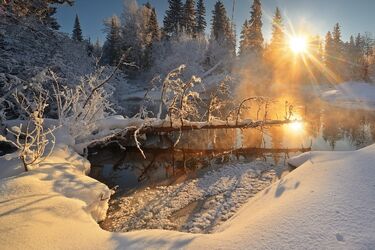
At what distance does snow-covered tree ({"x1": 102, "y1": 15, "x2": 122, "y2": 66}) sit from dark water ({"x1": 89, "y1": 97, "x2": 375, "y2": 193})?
100 ft

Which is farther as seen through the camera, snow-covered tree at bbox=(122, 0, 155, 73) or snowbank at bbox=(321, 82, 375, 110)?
snow-covered tree at bbox=(122, 0, 155, 73)

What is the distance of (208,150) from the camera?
1259cm

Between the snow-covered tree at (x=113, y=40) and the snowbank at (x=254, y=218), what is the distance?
125ft

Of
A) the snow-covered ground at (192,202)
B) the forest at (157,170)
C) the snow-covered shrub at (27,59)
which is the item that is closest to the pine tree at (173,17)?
the forest at (157,170)

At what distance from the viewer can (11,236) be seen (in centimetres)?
440

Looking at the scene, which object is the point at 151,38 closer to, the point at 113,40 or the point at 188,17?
the point at 113,40

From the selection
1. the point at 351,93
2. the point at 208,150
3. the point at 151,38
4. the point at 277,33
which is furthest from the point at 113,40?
the point at 208,150

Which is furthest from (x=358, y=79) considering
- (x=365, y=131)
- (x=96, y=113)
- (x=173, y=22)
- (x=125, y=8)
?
(x=96, y=113)

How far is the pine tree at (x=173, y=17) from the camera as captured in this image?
166ft

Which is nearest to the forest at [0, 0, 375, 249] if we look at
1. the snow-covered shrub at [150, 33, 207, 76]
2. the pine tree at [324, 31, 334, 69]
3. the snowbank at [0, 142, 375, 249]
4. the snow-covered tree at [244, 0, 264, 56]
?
the snowbank at [0, 142, 375, 249]

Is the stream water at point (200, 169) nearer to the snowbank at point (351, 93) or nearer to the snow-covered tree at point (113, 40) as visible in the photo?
the snowbank at point (351, 93)

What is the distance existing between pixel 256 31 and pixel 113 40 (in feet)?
73.5

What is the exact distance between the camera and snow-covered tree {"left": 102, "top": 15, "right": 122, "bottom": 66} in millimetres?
43281

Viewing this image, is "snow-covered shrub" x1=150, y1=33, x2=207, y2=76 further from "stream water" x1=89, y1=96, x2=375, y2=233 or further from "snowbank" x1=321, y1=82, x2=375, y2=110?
"stream water" x1=89, y1=96, x2=375, y2=233
